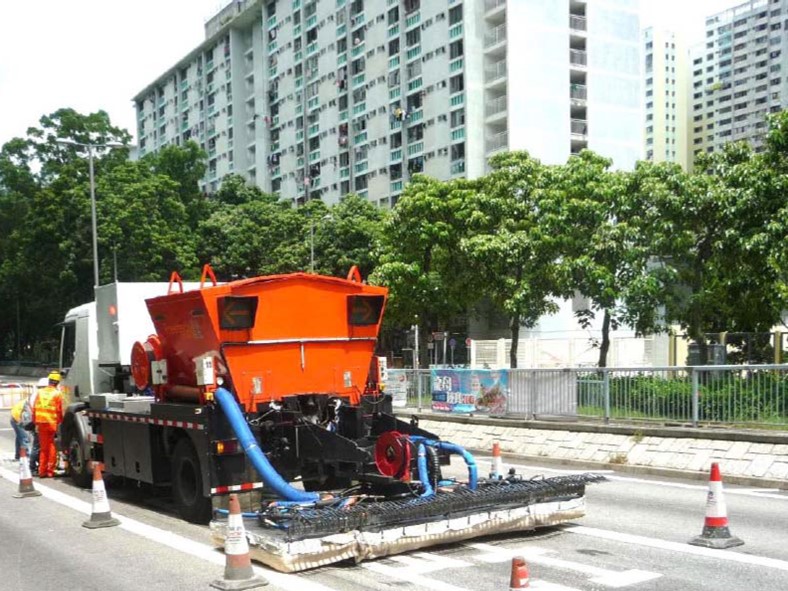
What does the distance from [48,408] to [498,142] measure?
42.2m

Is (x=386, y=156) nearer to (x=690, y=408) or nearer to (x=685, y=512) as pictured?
(x=690, y=408)

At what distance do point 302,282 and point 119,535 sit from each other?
365cm

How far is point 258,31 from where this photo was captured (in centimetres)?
8525

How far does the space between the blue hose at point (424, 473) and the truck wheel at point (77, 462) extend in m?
6.90

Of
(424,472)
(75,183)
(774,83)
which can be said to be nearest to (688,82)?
(774,83)

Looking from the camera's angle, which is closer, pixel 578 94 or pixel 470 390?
pixel 470 390

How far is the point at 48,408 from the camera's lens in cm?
1541

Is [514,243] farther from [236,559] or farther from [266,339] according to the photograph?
[236,559]

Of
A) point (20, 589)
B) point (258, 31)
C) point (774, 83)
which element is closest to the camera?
point (20, 589)

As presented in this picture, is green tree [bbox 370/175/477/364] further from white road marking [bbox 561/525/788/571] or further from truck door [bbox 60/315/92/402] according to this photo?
white road marking [bbox 561/525/788/571]

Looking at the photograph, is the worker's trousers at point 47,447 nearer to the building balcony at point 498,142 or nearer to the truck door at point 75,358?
the truck door at point 75,358

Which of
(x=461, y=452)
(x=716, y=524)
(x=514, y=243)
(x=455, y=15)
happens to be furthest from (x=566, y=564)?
(x=455, y=15)

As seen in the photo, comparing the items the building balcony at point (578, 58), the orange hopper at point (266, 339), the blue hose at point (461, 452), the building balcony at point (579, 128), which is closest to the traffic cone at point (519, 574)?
the blue hose at point (461, 452)

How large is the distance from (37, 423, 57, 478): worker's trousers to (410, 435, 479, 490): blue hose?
27.5ft
